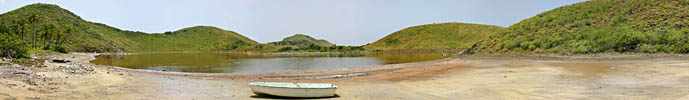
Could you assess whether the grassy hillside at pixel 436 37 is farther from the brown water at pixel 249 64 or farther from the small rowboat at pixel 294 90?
the small rowboat at pixel 294 90

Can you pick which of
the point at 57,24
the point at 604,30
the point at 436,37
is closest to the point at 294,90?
the point at 604,30

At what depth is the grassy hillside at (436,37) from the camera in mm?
96019

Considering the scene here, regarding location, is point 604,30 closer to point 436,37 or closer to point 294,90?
point 294,90

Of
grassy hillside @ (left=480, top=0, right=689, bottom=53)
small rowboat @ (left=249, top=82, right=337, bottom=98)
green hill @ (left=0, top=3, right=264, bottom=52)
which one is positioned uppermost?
green hill @ (left=0, top=3, right=264, bottom=52)

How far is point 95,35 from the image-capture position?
11075 cm

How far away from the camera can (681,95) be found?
→ 983 centimetres

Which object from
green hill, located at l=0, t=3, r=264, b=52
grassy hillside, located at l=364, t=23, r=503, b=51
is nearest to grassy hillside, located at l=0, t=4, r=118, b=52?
green hill, located at l=0, t=3, r=264, b=52

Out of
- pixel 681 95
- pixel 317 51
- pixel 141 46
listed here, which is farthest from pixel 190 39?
pixel 681 95

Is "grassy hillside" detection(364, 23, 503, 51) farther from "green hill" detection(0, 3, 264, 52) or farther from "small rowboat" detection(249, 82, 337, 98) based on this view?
"small rowboat" detection(249, 82, 337, 98)

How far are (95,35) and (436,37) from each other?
348ft

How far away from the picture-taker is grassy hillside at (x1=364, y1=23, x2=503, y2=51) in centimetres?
9602

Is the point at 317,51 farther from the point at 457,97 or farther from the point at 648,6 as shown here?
the point at 457,97

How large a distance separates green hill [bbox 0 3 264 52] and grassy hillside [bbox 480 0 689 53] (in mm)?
69351

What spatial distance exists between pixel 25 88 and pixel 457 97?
13.2m
